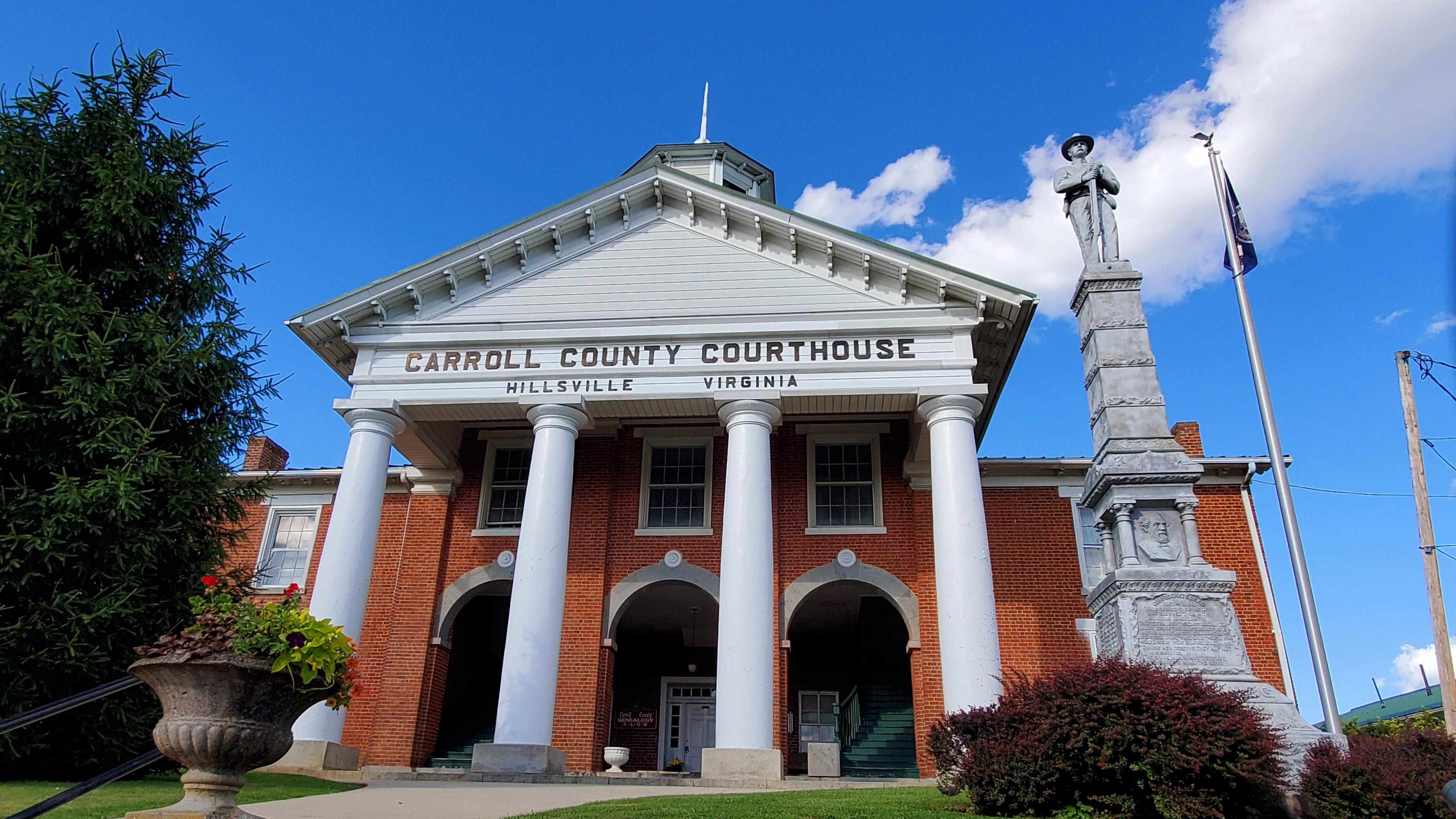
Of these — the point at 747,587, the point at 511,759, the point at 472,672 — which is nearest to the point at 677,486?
the point at 747,587

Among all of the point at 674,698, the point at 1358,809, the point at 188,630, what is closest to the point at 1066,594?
the point at 674,698

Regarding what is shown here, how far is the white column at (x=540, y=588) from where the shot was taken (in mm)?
14328

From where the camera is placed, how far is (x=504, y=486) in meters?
20.2

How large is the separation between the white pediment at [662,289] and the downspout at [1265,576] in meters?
9.27

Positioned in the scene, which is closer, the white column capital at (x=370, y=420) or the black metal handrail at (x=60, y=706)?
the black metal handrail at (x=60, y=706)

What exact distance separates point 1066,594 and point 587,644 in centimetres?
962

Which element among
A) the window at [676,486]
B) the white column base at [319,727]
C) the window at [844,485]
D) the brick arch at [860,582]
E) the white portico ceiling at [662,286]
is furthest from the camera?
the window at [676,486]

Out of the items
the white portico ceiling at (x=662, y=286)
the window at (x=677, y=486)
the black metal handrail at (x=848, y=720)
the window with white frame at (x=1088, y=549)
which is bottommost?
the black metal handrail at (x=848, y=720)

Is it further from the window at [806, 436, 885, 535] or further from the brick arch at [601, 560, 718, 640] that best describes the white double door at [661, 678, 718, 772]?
the window at [806, 436, 885, 535]

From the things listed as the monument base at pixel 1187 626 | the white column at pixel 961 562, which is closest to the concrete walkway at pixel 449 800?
the white column at pixel 961 562

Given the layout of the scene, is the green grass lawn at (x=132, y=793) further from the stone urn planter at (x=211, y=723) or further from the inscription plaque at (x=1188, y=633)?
the inscription plaque at (x=1188, y=633)

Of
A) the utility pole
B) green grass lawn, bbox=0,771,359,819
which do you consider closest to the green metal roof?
the utility pole

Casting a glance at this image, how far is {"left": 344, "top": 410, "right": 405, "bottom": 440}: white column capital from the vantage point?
1664 cm

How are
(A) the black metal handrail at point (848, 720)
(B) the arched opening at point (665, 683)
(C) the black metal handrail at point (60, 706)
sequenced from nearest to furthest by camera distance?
1. (C) the black metal handrail at point (60, 706)
2. (A) the black metal handrail at point (848, 720)
3. (B) the arched opening at point (665, 683)
